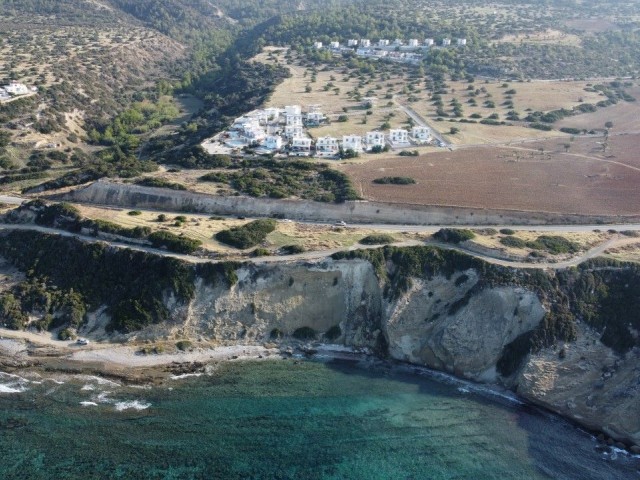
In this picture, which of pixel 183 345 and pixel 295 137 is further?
pixel 295 137

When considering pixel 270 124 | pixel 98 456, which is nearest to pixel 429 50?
pixel 270 124

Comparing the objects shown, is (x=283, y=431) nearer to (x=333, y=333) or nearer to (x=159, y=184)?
(x=333, y=333)

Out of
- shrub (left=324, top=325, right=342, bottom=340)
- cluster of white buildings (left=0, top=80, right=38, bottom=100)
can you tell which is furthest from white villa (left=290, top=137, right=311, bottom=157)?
cluster of white buildings (left=0, top=80, right=38, bottom=100)

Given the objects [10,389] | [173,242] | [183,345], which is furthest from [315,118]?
[10,389]

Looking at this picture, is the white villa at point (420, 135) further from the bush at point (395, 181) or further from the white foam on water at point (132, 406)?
the white foam on water at point (132, 406)

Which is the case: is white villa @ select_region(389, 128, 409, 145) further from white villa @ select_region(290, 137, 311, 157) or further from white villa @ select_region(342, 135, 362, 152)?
white villa @ select_region(290, 137, 311, 157)
